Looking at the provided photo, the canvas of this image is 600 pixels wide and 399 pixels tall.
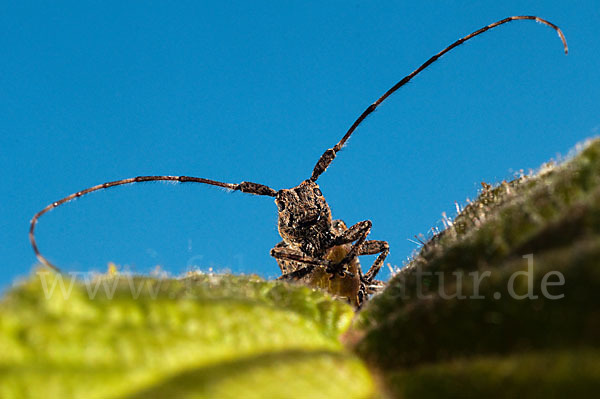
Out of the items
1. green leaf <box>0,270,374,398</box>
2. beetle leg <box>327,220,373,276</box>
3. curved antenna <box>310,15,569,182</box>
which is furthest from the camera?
curved antenna <box>310,15,569,182</box>

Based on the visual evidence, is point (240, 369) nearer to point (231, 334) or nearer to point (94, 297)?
point (231, 334)

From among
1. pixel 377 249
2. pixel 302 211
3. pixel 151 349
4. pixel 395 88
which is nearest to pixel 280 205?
pixel 302 211

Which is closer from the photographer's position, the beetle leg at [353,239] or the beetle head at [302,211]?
the beetle leg at [353,239]

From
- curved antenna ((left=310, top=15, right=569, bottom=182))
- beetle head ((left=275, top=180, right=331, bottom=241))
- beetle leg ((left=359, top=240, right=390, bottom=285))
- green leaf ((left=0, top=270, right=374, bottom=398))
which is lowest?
green leaf ((left=0, top=270, right=374, bottom=398))

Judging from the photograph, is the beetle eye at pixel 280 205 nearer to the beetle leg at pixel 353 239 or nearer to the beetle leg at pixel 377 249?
the beetle leg at pixel 353 239

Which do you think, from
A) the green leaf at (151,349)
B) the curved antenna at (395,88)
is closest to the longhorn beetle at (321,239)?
the curved antenna at (395,88)

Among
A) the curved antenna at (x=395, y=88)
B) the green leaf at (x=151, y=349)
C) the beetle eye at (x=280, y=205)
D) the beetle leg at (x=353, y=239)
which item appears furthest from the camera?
the beetle eye at (x=280, y=205)

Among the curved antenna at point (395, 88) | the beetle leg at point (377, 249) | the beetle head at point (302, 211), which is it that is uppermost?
the curved antenna at point (395, 88)

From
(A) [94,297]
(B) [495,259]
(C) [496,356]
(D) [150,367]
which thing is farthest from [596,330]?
(A) [94,297]

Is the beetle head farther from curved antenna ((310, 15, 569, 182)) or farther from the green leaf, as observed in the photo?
the green leaf

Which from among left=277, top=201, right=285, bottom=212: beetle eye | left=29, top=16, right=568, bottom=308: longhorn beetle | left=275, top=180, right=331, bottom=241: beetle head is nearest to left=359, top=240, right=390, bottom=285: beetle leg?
left=29, top=16, right=568, bottom=308: longhorn beetle
